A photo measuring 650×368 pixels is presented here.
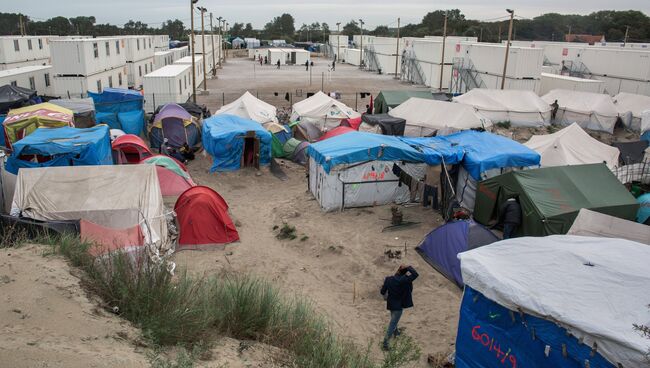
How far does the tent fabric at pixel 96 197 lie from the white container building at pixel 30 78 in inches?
625

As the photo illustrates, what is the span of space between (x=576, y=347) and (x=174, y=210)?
9.62 metres

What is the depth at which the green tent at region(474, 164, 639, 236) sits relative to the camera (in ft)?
35.9

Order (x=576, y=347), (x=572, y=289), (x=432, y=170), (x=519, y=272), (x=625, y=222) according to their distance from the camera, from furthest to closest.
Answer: (x=432, y=170), (x=625, y=222), (x=519, y=272), (x=572, y=289), (x=576, y=347)

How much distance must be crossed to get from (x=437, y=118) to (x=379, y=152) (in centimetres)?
858

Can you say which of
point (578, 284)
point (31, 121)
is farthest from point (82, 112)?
point (578, 284)

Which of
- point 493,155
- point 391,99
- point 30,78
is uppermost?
point 30,78

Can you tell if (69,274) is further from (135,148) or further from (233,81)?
(233,81)

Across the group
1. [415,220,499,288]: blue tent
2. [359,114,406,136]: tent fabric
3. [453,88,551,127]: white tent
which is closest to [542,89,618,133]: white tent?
[453,88,551,127]: white tent

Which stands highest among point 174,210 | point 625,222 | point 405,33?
point 405,33

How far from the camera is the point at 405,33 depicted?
119 metres

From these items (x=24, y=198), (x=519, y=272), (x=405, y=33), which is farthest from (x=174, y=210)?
(x=405, y=33)

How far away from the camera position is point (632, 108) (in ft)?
88.1

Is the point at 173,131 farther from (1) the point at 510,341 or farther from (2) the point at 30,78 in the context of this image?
(1) the point at 510,341

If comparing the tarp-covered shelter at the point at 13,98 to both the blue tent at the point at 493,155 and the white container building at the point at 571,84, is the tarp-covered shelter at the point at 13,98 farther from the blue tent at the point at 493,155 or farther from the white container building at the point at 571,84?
the white container building at the point at 571,84
